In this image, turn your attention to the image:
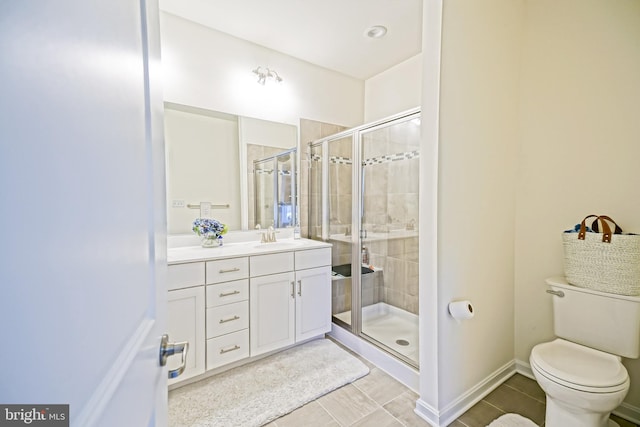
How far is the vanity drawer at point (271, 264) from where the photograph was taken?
6.50 ft

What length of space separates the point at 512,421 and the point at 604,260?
105cm

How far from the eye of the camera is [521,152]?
6.42ft

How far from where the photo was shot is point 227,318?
1861 mm

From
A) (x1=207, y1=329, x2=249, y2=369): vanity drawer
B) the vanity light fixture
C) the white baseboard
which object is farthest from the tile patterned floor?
the vanity light fixture

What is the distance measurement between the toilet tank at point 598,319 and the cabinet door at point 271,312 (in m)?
1.81

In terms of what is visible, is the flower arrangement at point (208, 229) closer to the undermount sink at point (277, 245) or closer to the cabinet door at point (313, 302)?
the undermount sink at point (277, 245)

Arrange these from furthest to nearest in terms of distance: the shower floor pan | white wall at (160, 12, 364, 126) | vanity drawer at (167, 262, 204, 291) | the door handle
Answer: the shower floor pan → white wall at (160, 12, 364, 126) → vanity drawer at (167, 262, 204, 291) → the door handle

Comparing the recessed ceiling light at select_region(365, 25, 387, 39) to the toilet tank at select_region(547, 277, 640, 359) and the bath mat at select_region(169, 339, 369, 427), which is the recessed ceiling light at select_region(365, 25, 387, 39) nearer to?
the toilet tank at select_region(547, 277, 640, 359)

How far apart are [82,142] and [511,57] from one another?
2.50 metres

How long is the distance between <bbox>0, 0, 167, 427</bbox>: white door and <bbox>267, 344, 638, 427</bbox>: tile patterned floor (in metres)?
1.34

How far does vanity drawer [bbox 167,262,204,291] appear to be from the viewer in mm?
1636

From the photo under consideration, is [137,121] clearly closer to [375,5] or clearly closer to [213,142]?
[213,142]

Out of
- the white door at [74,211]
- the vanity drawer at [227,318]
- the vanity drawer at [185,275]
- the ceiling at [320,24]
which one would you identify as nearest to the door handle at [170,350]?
the white door at [74,211]

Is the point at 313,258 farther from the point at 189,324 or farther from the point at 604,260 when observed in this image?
the point at 604,260
